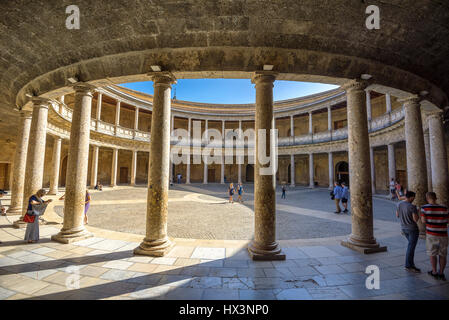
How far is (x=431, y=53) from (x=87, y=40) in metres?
8.84

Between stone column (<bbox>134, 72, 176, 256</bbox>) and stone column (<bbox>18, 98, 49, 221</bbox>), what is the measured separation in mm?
5152

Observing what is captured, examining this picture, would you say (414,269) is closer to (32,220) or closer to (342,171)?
(32,220)

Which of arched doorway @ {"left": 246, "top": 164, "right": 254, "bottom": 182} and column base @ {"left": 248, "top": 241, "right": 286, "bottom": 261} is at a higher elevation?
arched doorway @ {"left": 246, "top": 164, "right": 254, "bottom": 182}

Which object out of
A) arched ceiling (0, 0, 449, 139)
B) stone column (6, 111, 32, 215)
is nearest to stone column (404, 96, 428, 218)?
arched ceiling (0, 0, 449, 139)

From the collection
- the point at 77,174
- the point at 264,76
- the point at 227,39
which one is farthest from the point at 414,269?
the point at 77,174

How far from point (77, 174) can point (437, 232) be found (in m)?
8.35

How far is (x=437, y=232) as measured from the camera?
3619 millimetres

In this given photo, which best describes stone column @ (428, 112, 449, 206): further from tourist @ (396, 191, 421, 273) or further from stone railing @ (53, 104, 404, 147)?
stone railing @ (53, 104, 404, 147)

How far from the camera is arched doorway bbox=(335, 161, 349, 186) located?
23.7m

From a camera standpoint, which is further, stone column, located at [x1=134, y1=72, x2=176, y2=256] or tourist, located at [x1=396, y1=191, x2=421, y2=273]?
stone column, located at [x1=134, y1=72, x2=176, y2=256]

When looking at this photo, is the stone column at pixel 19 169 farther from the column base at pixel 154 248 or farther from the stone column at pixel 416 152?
the stone column at pixel 416 152
